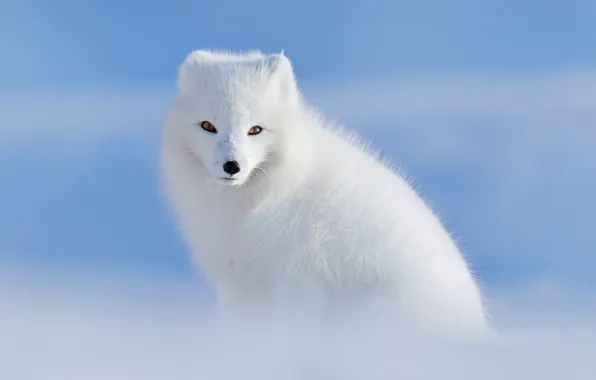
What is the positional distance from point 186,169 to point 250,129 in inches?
23.3

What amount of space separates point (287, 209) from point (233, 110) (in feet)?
2.36

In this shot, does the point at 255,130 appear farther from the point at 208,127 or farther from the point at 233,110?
the point at 208,127

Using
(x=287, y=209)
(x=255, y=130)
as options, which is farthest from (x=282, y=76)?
(x=287, y=209)

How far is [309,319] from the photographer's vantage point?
6445mm

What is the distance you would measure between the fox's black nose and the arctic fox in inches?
0.4

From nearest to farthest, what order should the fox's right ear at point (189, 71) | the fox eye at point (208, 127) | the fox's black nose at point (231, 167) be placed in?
the fox's black nose at point (231, 167) → the fox eye at point (208, 127) → the fox's right ear at point (189, 71)

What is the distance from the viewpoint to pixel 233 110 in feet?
21.3

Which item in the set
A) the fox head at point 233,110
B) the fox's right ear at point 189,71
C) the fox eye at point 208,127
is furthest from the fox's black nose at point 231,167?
the fox's right ear at point 189,71

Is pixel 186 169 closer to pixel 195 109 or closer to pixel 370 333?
pixel 195 109

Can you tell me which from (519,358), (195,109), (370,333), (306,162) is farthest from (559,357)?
(195,109)

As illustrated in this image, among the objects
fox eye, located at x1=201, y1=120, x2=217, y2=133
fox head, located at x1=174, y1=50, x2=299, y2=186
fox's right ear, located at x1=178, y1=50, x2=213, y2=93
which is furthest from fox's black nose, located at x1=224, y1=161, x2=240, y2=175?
fox's right ear, located at x1=178, y1=50, x2=213, y2=93

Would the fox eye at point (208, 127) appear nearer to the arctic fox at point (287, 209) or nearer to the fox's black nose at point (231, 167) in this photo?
the arctic fox at point (287, 209)

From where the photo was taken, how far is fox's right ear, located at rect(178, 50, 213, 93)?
680 centimetres

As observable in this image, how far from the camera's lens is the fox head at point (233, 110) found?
6379 millimetres
